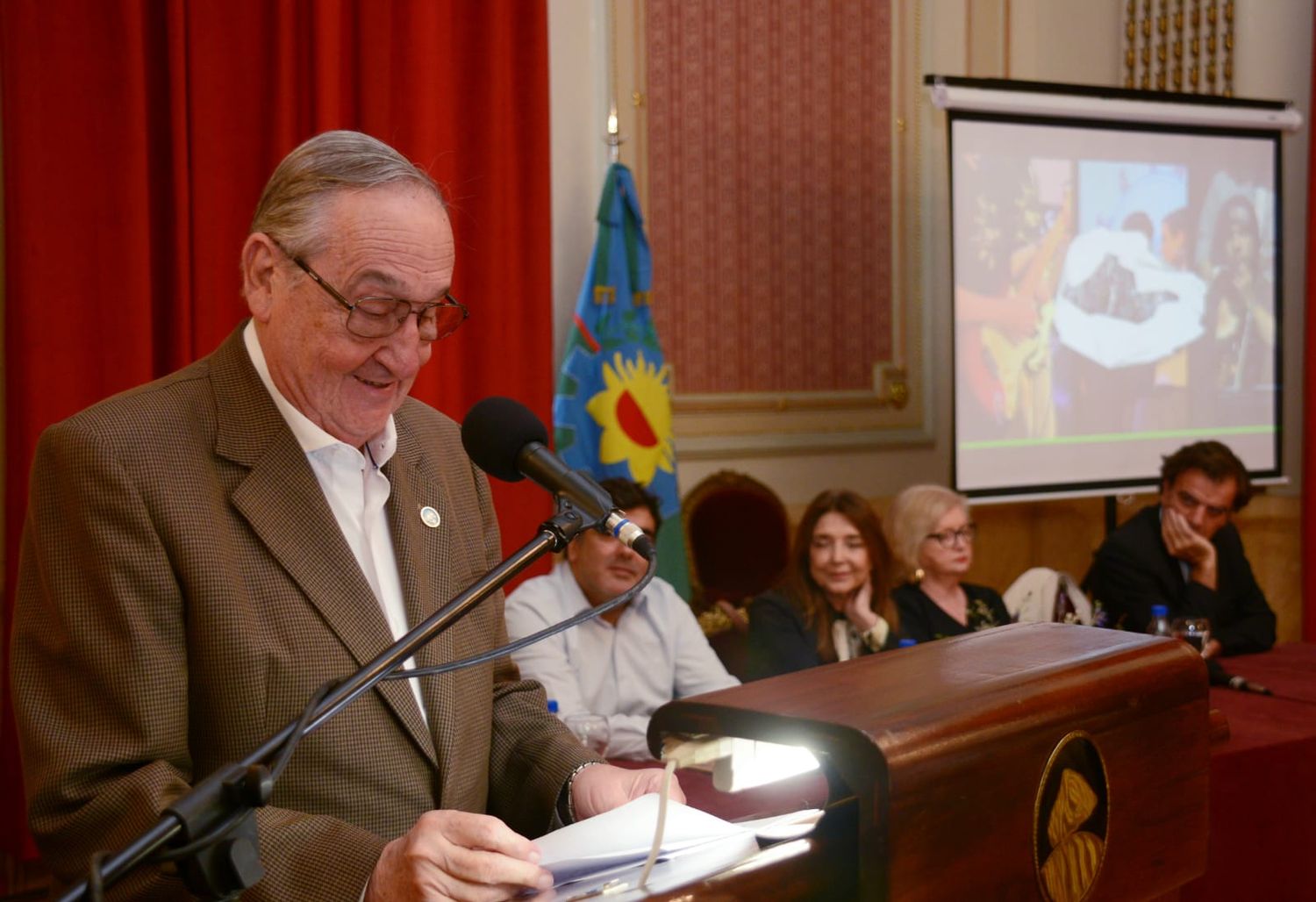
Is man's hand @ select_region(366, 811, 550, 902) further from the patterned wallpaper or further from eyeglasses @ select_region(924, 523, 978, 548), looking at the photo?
the patterned wallpaper

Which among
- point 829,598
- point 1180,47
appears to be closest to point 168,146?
point 829,598

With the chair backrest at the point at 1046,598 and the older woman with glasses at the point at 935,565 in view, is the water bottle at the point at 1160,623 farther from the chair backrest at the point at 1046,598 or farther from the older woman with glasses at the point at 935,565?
the older woman with glasses at the point at 935,565

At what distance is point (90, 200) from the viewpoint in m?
3.58

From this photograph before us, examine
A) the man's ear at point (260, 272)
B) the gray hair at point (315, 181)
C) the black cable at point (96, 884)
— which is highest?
the gray hair at point (315, 181)

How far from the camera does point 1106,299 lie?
5.70 m

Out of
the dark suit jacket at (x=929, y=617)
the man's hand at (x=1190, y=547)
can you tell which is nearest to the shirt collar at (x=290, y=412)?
the dark suit jacket at (x=929, y=617)

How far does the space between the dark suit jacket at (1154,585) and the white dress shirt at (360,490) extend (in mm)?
3582

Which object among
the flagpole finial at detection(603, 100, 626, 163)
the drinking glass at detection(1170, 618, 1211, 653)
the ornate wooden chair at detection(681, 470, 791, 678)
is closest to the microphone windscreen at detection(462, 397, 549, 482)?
the drinking glass at detection(1170, 618, 1211, 653)

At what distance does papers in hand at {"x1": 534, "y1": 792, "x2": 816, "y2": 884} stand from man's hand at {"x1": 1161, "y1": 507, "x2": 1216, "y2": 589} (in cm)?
393

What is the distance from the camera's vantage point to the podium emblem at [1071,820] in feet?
3.88

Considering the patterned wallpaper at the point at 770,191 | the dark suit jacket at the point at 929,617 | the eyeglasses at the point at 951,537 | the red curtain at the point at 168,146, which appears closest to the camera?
the red curtain at the point at 168,146

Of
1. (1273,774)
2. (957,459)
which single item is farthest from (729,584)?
(1273,774)

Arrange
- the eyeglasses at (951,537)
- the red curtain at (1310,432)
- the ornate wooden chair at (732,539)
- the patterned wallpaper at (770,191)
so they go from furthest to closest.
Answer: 1. the red curtain at (1310,432)
2. the patterned wallpaper at (770,191)
3. the ornate wooden chair at (732,539)
4. the eyeglasses at (951,537)

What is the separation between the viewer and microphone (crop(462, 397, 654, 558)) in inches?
48.9
